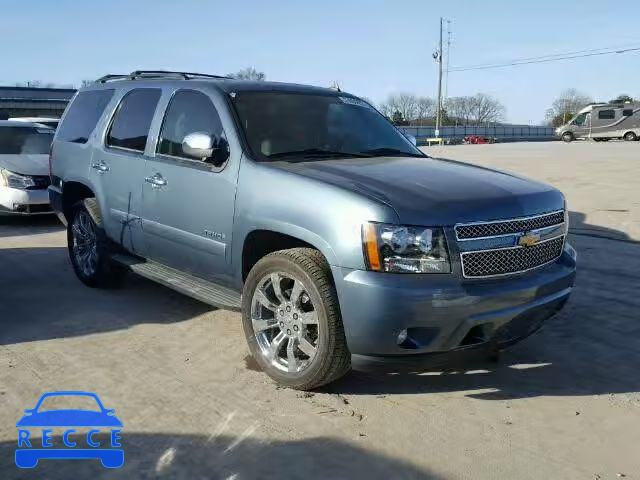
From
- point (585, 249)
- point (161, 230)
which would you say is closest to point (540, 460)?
point (161, 230)

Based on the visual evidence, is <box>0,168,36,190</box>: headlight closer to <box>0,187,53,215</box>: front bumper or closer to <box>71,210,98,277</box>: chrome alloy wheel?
<box>0,187,53,215</box>: front bumper

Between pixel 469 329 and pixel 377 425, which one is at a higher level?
pixel 469 329

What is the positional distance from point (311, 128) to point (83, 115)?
286cm

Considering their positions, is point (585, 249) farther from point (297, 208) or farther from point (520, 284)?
point (297, 208)

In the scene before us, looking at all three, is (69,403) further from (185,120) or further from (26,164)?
(26,164)

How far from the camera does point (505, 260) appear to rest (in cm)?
371

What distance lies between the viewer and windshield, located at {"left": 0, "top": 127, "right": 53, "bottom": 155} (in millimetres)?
10977

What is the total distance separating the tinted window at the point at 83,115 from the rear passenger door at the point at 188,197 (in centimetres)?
139

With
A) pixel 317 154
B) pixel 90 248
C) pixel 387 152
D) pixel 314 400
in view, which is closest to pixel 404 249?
pixel 314 400

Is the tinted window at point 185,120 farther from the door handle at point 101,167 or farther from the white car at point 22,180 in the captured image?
the white car at point 22,180

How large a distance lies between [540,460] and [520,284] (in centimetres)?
101

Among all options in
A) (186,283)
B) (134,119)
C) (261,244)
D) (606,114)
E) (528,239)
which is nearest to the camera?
(528,239)

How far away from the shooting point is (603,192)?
12141 millimetres

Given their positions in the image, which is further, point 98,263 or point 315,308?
point 98,263
